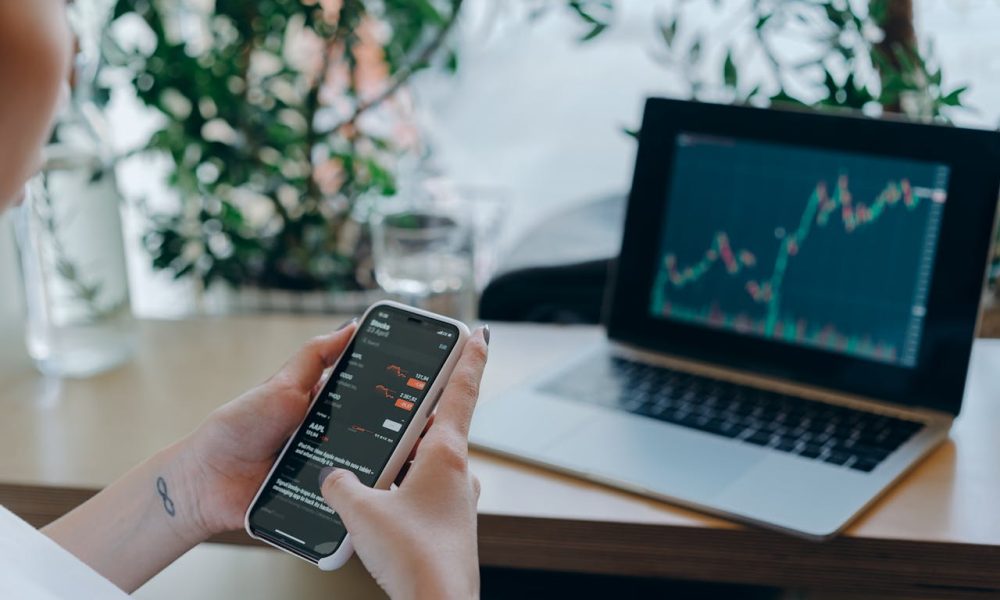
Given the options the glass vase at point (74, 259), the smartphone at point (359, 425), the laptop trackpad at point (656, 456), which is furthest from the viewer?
the glass vase at point (74, 259)

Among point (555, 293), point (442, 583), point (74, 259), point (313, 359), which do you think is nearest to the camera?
point (442, 583)

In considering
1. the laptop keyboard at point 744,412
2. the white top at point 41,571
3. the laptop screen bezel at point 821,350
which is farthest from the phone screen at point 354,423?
the laptop screen bezel at point 821,350

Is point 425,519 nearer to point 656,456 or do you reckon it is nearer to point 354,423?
point 354,423

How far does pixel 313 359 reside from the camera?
791 mm

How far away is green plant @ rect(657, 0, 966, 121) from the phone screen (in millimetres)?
486

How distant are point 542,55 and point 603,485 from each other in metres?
1.96

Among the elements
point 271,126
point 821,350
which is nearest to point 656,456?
point 821,350

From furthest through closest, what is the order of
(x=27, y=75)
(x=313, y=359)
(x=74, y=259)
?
(x=74, y=259) → (x=313, y=359) → (x=27, y=75)

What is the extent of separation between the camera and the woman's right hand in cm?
A: 58

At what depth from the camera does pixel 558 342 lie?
1137 mm

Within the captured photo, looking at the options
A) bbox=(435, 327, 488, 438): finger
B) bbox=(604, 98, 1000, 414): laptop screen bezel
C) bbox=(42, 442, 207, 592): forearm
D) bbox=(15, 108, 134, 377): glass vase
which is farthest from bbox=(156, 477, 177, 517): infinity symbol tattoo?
bbox=(604, 98, 1000, 414): laptop screen bezel

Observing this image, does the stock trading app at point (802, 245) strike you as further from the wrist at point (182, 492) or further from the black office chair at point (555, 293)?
the wrist at point (182, 492)

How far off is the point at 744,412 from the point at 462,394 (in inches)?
14.4

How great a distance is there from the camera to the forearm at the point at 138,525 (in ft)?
2.47
